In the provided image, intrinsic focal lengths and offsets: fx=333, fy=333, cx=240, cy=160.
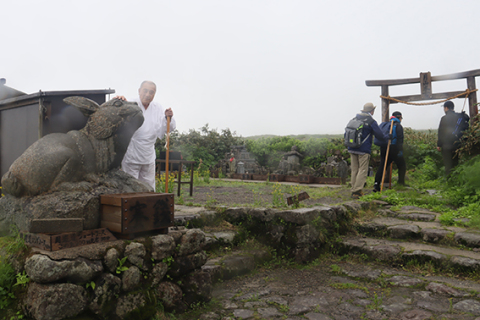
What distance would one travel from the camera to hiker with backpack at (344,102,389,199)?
740cm

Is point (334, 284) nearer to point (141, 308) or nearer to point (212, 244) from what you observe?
point (212, 244)

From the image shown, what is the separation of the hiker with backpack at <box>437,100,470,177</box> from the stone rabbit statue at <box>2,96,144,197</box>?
786 centimetres

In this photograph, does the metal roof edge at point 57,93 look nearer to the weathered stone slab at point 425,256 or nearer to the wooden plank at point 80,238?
the wooden plank at point 80,238

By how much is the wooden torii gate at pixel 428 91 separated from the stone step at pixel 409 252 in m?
5.43

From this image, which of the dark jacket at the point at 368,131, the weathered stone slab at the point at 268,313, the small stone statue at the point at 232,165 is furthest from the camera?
the small stone statue at the point at 232,165

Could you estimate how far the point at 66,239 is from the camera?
255 cm

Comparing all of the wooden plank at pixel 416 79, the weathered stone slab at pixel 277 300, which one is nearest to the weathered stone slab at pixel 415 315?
the weathered stone slab at pixel 277 300

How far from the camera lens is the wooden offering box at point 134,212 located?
2826mm

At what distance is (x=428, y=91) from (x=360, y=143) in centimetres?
349

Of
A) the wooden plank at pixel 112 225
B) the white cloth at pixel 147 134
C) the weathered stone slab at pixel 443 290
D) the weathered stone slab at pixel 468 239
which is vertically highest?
the white cloth at pixel 147 134

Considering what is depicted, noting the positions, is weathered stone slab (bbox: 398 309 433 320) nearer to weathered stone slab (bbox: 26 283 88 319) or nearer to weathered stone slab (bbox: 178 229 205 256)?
weathered stone slab (bbox: 178 229 205 256)

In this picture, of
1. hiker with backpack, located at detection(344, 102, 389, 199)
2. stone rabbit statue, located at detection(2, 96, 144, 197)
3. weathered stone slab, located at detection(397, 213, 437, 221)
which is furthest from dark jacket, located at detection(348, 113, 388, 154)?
stone rabbit statue, located at detection(2, 96, 144, 197)

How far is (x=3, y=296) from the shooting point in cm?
241

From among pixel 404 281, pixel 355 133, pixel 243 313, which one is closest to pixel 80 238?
pixel 243 313
